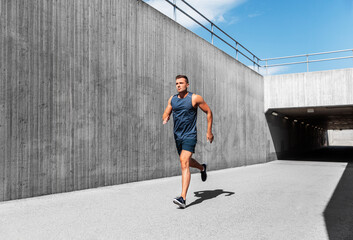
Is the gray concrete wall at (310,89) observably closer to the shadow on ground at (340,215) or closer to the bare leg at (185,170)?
the shadow on ground at (340,215)

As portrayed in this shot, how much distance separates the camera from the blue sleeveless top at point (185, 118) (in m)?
4.71

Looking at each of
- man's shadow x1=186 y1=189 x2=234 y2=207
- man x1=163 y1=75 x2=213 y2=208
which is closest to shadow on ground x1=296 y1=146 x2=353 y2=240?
man's shadow x1=186 y1=189 x2=234 y2=207

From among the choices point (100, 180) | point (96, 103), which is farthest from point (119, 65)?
point (100, 180)

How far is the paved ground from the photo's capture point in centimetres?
324

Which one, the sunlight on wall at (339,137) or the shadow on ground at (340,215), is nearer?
the shadow on ground at (340,215)

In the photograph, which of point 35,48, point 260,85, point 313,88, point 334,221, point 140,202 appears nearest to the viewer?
point 334,221

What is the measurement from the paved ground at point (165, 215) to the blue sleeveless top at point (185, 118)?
1.07m

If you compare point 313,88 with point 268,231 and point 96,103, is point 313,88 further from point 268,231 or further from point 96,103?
point 268,231

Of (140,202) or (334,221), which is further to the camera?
(140,202)

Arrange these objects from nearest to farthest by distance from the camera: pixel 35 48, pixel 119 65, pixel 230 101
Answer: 1. pixel 35 48
2. pixel 119 65
3. pixel 230 101

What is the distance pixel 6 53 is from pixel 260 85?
1347 cm

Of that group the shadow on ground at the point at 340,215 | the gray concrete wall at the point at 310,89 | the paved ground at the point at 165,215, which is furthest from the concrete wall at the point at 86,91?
the gray concrete wall at the point at 310,89

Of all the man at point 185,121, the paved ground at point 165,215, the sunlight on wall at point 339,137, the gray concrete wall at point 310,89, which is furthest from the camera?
the sunlight on wall at point 339,137

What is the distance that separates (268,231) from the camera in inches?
133
